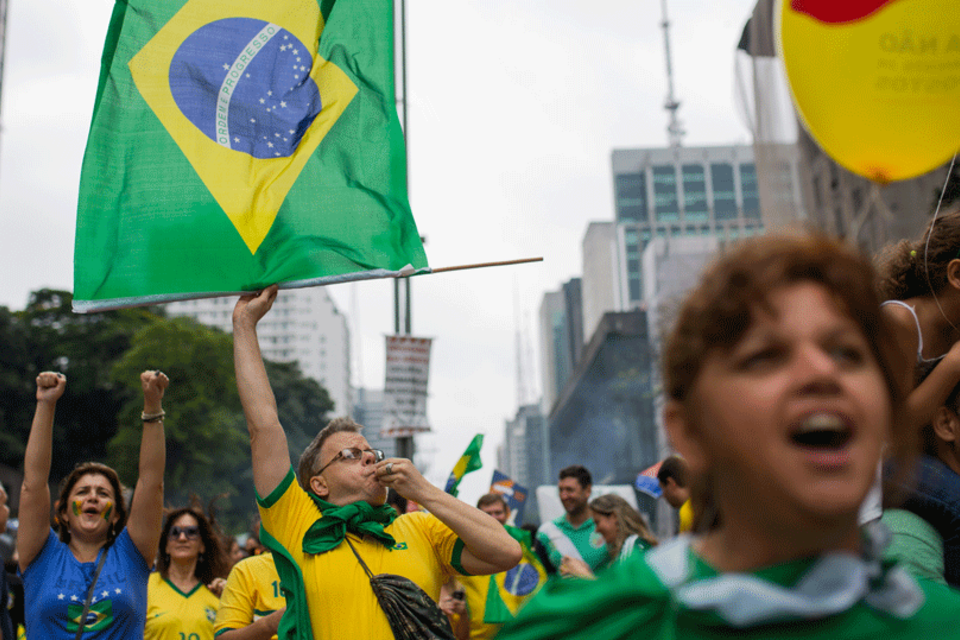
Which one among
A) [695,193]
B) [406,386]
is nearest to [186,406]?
[406,386]

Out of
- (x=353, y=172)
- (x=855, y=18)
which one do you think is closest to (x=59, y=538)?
(x=353, y=172)

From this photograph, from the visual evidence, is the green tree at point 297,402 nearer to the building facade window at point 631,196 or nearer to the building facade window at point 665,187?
the building facade window at point 631,196

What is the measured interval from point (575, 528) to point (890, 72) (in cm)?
542

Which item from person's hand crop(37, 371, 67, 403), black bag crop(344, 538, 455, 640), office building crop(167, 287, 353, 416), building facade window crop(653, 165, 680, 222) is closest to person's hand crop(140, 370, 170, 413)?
person's hand crop(37, 371, 67, 403)

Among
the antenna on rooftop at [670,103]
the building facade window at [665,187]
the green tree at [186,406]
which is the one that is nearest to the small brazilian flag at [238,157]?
the green tree at [186,406]

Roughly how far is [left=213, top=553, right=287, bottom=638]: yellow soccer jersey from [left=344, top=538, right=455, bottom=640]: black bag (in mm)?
1775

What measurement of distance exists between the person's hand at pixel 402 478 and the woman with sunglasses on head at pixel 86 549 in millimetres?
1247

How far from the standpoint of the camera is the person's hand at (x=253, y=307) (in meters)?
3.62

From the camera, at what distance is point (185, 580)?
20.3ft

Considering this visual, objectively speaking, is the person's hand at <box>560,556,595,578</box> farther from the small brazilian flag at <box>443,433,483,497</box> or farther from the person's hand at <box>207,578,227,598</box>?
the person's hand at <box>207,578,227,598</box>

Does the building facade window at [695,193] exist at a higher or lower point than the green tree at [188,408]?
higher

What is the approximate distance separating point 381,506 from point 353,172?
1588 millimetres

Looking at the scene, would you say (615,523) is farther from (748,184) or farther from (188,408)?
(748,184)

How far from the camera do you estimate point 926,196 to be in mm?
22000
